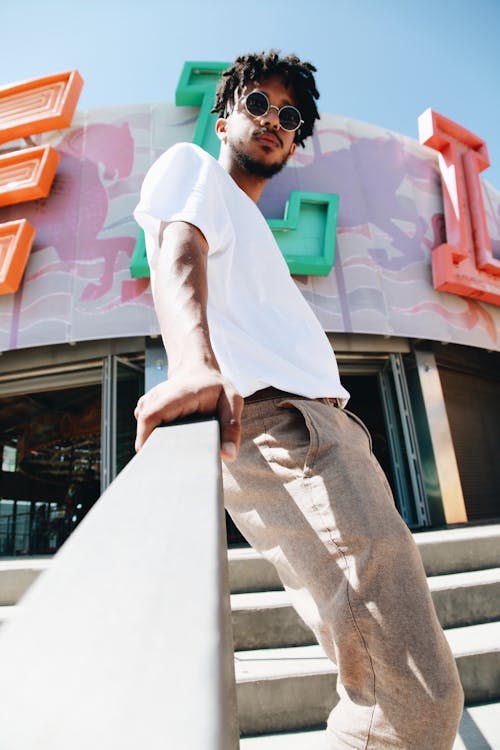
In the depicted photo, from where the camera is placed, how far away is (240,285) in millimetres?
1162

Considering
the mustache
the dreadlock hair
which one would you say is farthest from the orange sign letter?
the mustache

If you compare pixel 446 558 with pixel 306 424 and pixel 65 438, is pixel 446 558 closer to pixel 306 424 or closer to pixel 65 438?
pixel 306 424

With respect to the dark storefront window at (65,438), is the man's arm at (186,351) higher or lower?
lower

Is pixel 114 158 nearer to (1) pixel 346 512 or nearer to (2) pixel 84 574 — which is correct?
(1) pixel 346 512

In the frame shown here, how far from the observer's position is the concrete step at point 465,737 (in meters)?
1.67

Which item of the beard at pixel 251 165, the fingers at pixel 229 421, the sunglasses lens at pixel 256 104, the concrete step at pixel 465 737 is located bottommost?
the concrete step at pixel 465 737

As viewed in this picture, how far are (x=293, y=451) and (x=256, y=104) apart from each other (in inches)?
47.5

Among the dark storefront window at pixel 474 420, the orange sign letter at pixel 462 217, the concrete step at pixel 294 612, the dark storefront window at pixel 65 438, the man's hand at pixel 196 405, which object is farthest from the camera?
the dark storefront window at pixel 474 420

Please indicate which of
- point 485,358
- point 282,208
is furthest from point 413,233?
point 485,358

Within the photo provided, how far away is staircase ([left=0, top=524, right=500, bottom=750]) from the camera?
6.20 ft

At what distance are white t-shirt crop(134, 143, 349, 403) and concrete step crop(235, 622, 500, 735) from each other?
1.44 meters

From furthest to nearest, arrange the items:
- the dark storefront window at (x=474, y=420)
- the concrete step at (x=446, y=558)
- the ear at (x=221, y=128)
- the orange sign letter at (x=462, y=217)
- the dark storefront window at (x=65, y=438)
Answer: the dark storefront window at (x=474, y=420) → the orange sign letter at (x=462, y=217) → the dark storefront window at (x=65, y=438) → the concrete step at (x=446, y=558) → the ear at (x=221, y=128)

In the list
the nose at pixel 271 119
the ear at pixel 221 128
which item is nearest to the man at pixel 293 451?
the nose at pixel 271 119

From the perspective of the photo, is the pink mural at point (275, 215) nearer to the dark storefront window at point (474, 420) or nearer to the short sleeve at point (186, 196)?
the dark storefront window at point (474, 420)
